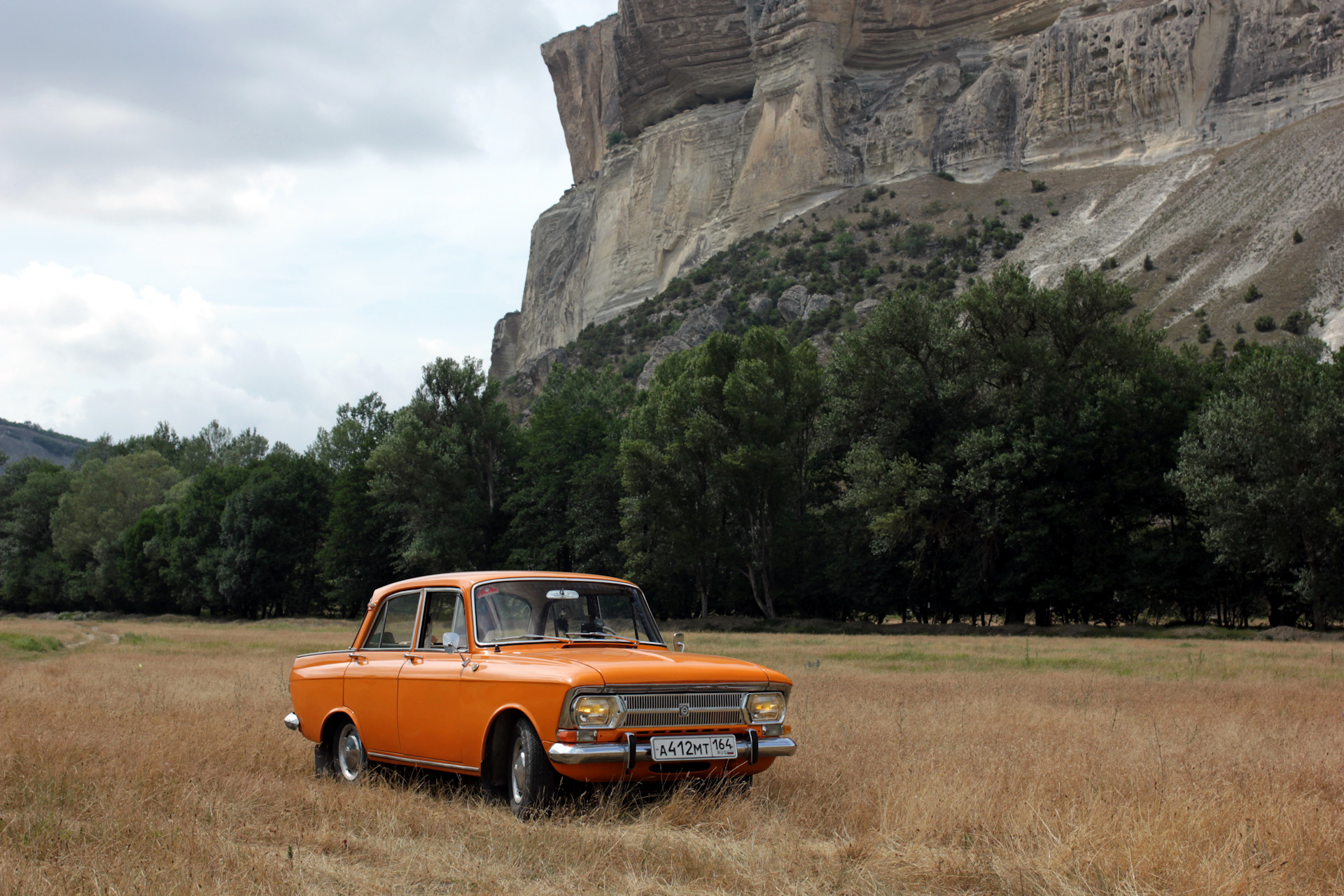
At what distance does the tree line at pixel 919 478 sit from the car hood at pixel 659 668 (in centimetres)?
2968

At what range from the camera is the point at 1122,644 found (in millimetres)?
26969

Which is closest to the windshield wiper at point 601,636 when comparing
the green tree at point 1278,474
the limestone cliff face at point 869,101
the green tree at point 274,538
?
the green tree at point 1278,474

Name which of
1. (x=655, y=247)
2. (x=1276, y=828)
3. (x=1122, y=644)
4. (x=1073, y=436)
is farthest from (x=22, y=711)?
(x=655, y=247)

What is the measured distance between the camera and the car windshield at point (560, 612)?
7363 millimetres

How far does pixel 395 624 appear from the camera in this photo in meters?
8.18

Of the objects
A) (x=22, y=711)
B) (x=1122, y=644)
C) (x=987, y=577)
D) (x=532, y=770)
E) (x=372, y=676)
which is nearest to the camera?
(x=532, y=770)

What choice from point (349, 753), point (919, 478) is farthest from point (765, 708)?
point (919, 478)

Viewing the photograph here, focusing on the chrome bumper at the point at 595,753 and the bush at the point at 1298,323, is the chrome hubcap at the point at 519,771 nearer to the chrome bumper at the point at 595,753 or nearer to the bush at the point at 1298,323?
the chrome bumper at the point at 595,753

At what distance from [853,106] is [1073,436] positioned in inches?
3331

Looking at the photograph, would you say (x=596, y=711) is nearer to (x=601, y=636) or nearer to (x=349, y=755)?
(x=601, y=636)

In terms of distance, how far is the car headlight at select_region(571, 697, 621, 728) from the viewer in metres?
6.20

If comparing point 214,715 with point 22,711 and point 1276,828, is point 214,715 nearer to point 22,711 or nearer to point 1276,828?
point 22,711

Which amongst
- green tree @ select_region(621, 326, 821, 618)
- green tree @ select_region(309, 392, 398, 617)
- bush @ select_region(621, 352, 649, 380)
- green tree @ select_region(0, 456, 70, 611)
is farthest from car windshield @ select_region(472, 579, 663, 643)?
bush @ select_region(621, 352, 649, 380)

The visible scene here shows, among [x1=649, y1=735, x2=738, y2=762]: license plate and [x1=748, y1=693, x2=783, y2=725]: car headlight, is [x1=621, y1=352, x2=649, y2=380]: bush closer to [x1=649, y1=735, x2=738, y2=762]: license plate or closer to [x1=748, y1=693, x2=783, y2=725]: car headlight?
[x1=748, y1=693, x2=783, y2=725]: car headlight
